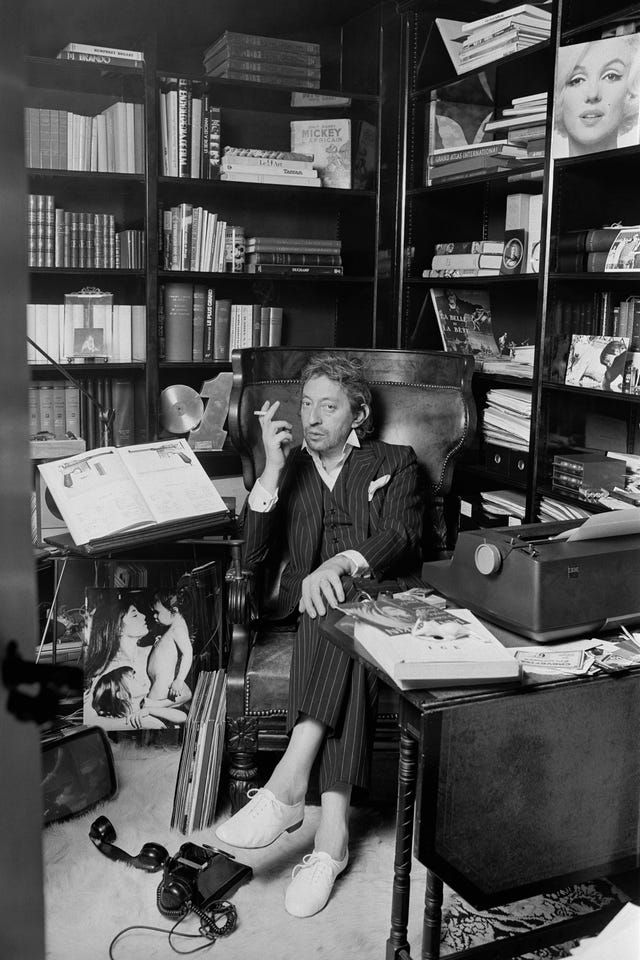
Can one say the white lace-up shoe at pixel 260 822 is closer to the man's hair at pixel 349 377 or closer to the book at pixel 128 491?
the book at pixel 128 491

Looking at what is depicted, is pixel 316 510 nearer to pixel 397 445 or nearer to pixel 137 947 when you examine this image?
pixel 397 445

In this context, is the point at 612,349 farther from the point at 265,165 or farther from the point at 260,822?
the point at 260,822

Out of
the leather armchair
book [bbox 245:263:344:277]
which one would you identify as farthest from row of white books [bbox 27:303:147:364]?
the leather armchair

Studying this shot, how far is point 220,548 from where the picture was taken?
3125 millimetres

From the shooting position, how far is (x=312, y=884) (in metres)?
2.01

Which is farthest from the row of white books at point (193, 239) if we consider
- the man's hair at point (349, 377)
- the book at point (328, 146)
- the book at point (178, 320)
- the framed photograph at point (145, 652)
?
the framed photograph at point (145, 652)

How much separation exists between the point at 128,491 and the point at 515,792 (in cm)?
125

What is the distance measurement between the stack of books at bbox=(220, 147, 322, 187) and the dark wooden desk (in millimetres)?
2118

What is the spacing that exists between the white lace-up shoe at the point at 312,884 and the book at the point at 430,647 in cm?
71

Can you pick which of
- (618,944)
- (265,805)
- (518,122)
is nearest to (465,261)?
(518,122)

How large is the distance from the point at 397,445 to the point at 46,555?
3.27 ft

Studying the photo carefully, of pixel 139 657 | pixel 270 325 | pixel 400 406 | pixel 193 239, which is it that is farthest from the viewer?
pixel 270 325

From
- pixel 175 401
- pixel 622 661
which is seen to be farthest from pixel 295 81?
pixel 622 661

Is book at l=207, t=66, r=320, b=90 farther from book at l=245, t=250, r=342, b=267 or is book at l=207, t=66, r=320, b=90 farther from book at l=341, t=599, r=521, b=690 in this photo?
book at l=341, t=599, r=521, b=690
